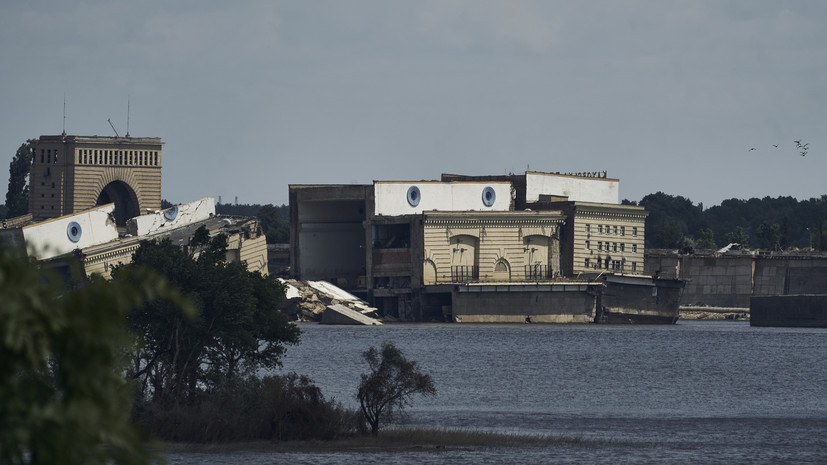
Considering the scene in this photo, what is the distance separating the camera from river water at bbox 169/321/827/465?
50.5m

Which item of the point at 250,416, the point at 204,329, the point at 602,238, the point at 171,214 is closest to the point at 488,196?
the point at 602,238

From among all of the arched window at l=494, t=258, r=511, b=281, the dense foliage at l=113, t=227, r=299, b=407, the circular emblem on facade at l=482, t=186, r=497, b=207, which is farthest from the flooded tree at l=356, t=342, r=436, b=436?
the circular emblem on facade at l=482, t=186, r=497, b=207

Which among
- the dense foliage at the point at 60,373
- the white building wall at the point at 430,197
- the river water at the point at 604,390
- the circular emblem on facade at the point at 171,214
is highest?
the white building wall at the point at 430,197

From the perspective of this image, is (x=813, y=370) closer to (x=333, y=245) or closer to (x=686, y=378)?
(x=686, y=378)

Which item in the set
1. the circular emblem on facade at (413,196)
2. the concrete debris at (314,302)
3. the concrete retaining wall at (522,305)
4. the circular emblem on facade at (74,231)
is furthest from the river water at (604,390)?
the circular emblem on facade at (74,231)

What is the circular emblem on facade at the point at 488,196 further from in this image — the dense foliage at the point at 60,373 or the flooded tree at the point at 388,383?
the dense foliage at the point at 60,373

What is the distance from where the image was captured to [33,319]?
11602 mm

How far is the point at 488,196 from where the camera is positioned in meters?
169

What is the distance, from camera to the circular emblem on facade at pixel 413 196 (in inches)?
6624

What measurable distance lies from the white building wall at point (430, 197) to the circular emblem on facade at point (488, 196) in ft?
0.92

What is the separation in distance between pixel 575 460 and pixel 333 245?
131 meters

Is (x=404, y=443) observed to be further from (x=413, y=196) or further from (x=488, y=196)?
(x=488, y=196)

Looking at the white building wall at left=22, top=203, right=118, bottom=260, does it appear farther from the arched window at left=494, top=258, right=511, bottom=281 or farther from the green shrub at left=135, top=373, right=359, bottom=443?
the green shrub at left=135, top=373, right=359, bottom=443

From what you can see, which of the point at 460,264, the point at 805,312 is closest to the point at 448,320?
the point at 460,264
